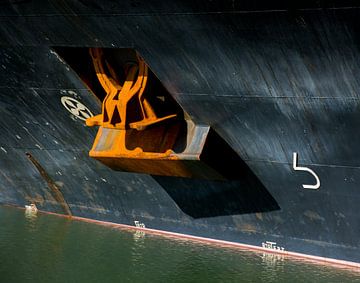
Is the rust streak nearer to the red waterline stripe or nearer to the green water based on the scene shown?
the red waterline stripe

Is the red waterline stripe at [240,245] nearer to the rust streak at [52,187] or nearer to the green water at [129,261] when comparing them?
the green water at [129,261]

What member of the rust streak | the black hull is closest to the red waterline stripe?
the black hull

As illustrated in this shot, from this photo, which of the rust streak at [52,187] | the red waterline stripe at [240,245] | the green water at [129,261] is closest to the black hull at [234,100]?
the red waterline stripe at [240,245]

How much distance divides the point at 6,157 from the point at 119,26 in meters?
5.29

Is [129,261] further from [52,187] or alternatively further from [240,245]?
[52,187]

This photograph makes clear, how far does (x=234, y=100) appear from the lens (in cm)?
921

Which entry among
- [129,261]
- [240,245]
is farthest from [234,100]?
[129,261]

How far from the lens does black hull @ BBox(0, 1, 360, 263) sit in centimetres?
823

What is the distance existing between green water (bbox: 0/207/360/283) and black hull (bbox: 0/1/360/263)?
28 cm

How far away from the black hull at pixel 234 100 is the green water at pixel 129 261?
0.92ft

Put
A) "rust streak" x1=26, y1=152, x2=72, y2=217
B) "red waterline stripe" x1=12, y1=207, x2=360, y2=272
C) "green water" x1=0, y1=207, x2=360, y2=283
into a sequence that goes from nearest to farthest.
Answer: "red waterline stripe" x1=12, y1=207, x2=360, y2=272 → "green water" x1=0, y1=207, x2=360, y2=283 → "rust streak" x1=26, y1=152, x2=72, y2=217

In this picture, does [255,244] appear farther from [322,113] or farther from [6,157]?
[6,157]

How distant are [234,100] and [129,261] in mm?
3230

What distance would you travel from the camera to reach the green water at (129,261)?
10.2 meters
